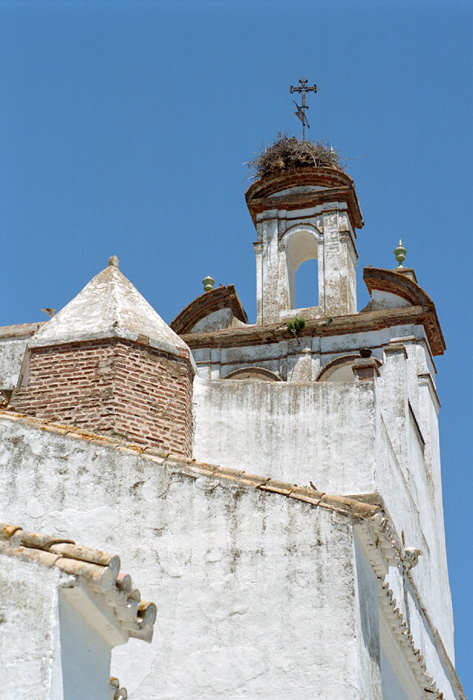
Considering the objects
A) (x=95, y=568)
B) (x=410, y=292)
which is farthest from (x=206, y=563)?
(x=410, y=292)

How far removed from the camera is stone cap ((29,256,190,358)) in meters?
11.9

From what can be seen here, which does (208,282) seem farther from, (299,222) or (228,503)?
(228,503)

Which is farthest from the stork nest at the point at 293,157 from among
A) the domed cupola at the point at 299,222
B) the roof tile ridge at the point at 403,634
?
the roof tile ridge at the point at 403,634

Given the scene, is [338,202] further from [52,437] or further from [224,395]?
[52,437]

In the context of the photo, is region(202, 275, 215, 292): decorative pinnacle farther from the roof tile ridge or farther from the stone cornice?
the roof tile ridge

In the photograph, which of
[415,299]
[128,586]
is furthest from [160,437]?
[415,299]

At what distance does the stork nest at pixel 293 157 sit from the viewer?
2200 cm

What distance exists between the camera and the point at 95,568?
6594mm

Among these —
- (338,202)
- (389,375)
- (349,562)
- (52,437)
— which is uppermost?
(338,202)

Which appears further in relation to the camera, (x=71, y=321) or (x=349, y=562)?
(x=71, y=321)

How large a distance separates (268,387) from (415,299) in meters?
8.40

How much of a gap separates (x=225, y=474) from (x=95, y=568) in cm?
332

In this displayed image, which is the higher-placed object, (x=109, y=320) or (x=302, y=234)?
(x=302, y=234)

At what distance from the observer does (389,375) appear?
18359mm
